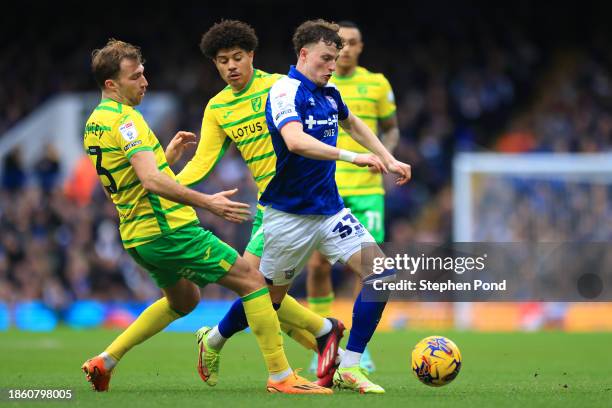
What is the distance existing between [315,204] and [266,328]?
88 centimetres

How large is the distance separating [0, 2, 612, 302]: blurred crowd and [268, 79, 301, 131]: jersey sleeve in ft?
36.8

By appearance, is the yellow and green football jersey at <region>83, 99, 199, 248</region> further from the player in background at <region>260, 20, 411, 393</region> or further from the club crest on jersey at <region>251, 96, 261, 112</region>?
the club crest on jersey at <region>251, 96, 261, 112</region>

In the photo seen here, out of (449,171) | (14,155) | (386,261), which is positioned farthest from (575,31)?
(386,261)

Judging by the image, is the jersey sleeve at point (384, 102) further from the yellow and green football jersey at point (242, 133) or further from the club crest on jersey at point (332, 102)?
the club crest on jersey at point (332, 102)

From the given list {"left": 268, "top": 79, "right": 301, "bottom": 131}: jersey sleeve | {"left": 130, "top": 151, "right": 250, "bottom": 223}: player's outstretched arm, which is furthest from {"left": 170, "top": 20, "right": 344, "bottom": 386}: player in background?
{"left": 130, "top": 151, "right": 250, "bottom": 223}: player's outstretched arm

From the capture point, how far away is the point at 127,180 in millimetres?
7203

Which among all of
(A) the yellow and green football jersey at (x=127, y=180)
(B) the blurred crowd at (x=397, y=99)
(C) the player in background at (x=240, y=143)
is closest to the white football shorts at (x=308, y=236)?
(C) the player in background at (x=240, y=143)

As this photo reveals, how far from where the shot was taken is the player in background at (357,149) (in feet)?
31.4

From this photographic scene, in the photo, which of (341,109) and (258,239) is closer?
(341,109)

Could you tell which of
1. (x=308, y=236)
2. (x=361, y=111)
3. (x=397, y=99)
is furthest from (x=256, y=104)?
(x=397, y=99)

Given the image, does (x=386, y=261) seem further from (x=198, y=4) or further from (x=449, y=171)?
(x=198, y=4)

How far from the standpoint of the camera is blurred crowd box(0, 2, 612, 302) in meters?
19.2

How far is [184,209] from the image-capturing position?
287 inches

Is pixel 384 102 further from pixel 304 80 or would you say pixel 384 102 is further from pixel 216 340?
pixel 216 340
